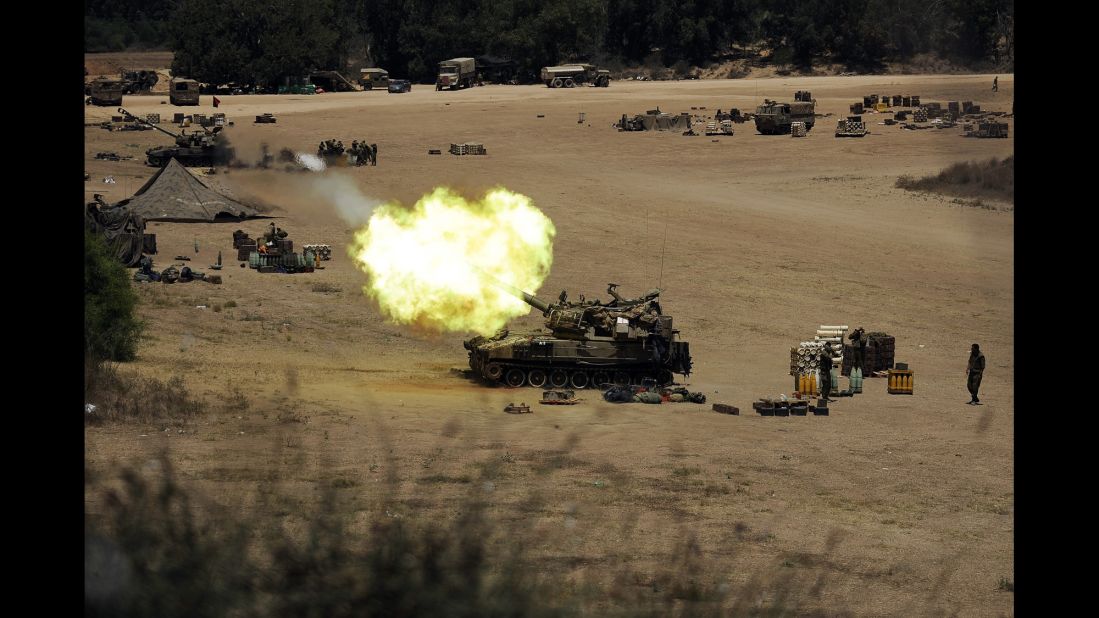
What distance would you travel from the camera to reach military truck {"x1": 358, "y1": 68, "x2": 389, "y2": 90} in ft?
389

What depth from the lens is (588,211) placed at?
56.1 metres

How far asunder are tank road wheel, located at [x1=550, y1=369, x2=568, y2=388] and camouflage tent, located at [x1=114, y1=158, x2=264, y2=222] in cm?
2515

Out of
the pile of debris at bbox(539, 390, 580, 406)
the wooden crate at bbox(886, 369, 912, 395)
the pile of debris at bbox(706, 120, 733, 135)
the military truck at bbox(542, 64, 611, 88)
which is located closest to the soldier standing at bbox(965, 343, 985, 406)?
the wooden crate at bbox(886, 369, 912, 395)

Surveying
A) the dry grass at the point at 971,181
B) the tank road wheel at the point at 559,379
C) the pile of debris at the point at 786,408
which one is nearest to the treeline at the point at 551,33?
the dry grass at the point at 971,181

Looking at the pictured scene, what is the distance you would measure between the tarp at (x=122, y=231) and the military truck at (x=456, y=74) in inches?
2773

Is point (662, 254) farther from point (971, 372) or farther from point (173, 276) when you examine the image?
point (971, 372)

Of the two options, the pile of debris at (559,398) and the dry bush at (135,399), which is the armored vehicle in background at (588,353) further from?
the dry bush at (135,399)

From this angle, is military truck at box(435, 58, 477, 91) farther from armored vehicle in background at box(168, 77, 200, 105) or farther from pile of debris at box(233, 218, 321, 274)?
pile of debris at box(233, 218, 321, 274)
